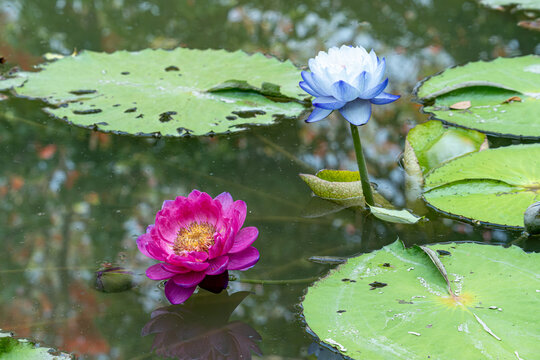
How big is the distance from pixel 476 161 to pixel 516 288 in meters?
0.69

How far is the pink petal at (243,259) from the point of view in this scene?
1544mm

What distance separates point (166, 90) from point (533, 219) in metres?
1.70

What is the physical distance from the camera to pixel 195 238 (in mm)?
1563

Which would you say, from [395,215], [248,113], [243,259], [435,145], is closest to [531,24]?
[435,145]

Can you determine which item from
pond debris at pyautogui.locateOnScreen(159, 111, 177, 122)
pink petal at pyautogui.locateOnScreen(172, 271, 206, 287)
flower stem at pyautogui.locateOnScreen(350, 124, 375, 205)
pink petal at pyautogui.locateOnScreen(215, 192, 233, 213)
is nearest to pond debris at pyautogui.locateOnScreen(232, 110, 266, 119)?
pond debris at pyautogui.locateOnScreen(159, 111, 177, 122)

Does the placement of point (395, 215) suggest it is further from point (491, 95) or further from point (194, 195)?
point (491, 95)

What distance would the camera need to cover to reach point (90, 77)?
2.93 m

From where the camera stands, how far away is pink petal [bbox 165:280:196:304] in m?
1.49

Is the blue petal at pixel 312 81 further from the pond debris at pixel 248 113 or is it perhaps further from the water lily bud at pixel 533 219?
the pond debris at pixel 248 113

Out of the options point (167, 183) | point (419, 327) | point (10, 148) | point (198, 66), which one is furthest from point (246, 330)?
point (198, 66)

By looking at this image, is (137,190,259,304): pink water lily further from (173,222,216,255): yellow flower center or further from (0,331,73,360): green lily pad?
(0,331,73,360): green lily pad

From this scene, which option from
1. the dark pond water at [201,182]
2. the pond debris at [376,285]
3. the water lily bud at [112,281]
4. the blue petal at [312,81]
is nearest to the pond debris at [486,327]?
the pond debris at [376,285]

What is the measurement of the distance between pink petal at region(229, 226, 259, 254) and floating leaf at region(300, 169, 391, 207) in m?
0.43

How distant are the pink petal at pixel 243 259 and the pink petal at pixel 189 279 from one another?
8 centimetres
